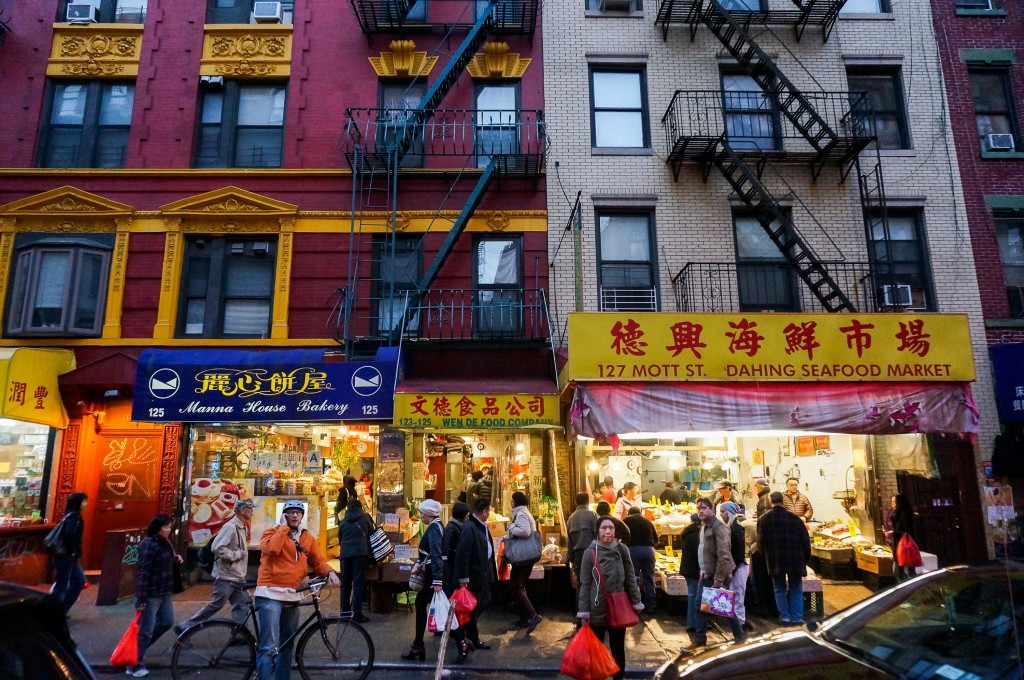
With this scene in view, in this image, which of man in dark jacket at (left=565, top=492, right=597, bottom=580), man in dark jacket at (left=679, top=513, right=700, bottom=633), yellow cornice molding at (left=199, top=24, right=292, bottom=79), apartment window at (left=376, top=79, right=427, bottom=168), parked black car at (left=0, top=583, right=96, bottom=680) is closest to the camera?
parked black car at (left=0, top=583, right=96, bottom=680)

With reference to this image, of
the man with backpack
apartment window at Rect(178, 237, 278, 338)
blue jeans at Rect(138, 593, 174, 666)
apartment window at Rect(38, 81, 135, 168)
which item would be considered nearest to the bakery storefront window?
apartment window at Rect(178, 237, 278, 338)

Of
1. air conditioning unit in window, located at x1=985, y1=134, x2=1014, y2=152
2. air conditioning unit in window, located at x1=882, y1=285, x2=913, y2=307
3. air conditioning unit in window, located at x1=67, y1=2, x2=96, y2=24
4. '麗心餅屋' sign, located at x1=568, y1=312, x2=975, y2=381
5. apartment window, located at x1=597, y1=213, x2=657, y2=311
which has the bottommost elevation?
'麗心餅屋' sign, located at x1=568, y1=312, x2=975, y2=381

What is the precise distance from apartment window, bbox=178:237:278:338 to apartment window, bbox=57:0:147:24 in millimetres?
5612

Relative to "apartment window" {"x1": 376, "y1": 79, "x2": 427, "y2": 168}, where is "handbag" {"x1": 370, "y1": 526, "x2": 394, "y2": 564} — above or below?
below

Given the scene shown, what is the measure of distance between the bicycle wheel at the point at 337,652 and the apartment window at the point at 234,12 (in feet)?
42.2

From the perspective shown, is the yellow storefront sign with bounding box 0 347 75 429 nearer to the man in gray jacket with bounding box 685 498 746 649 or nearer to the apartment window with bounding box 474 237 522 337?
the apartment window with bounding box 474 237 522 337

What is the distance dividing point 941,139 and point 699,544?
10602 millimetres

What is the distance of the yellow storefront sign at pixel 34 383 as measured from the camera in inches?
407

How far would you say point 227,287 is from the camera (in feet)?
41.8

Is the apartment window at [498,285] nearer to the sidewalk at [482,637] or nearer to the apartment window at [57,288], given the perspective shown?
the sidewalk at [482,637]

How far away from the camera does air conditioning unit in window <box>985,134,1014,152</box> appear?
42.7 feet

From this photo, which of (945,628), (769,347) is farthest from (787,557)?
(945,628)

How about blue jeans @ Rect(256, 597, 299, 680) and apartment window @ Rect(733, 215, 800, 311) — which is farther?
apartment window @ Rect(733, 215, 800, 311)

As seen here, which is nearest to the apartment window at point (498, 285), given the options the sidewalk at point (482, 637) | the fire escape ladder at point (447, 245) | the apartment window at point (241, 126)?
the fire escape ladder at point (447, 245)
